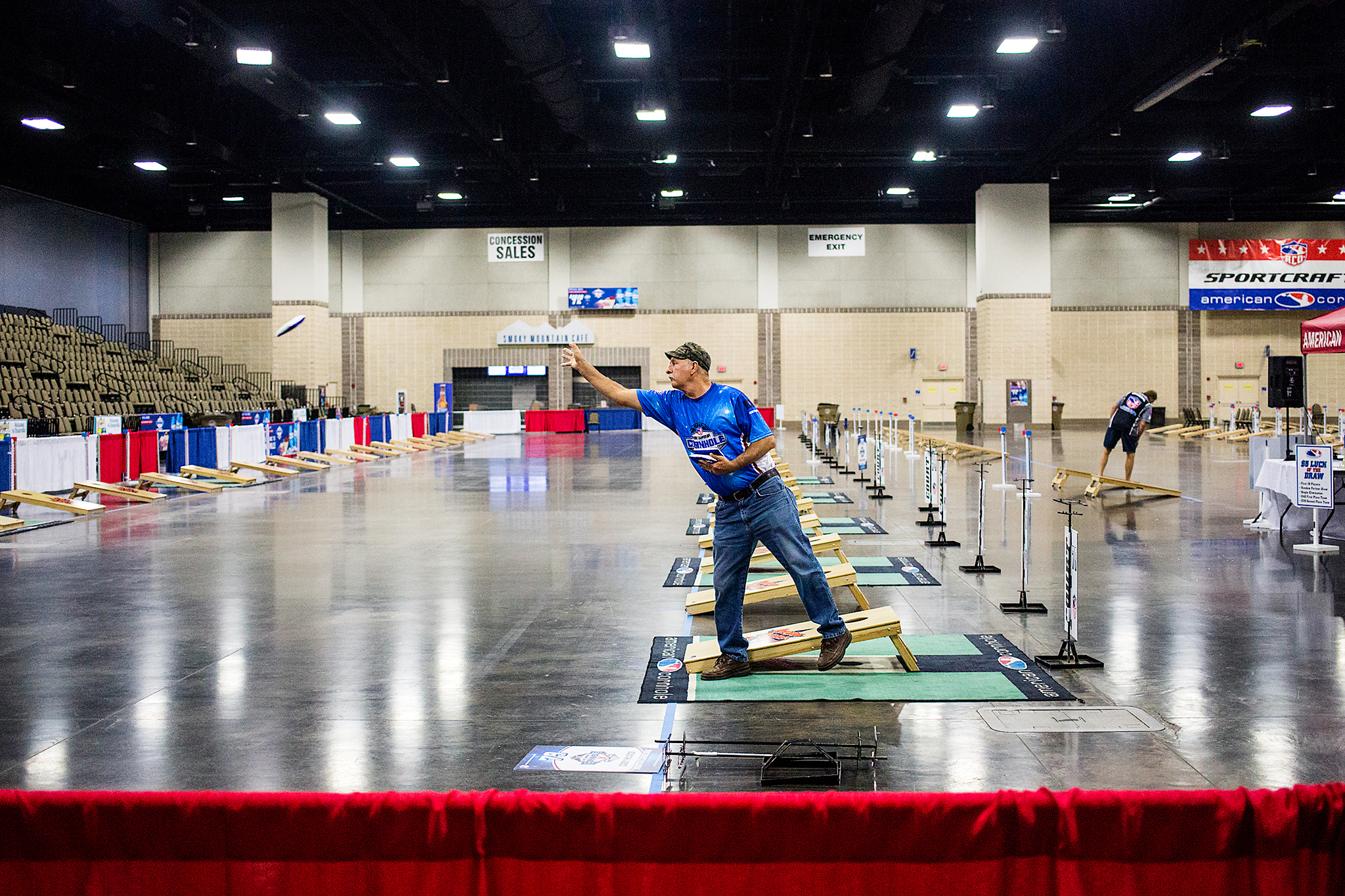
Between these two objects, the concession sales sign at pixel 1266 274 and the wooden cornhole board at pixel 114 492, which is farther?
the concession sales sign at pixel 1266 274

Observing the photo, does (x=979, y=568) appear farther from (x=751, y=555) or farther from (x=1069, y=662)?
(x=751, y=555)

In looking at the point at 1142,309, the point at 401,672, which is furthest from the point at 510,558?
the point at 1142,309

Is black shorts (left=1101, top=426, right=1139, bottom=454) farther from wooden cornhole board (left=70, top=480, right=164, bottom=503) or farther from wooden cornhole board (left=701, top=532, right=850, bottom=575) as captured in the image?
wooden cornhole board (left=70, top=480, right=164, bottom=503)

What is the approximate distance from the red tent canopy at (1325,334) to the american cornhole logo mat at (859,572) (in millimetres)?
6907

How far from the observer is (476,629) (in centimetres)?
771

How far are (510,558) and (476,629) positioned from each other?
352cm

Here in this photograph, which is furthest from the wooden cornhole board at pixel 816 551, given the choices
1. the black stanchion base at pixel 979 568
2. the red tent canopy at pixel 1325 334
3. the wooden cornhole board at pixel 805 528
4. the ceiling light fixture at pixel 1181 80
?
the ceiling light fixture at pixel 1181 80

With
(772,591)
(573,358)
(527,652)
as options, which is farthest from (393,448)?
(573,358)

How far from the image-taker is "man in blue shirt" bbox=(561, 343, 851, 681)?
5875 mm

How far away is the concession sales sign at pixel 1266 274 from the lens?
44.3 metres

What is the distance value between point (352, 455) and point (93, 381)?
31.3 feet

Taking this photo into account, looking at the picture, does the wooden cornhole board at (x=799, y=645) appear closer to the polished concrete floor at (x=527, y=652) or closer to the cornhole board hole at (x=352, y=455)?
the polished concrete floor at (x=527, y=652)

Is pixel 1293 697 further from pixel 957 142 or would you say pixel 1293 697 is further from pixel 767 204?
pixel 767 204

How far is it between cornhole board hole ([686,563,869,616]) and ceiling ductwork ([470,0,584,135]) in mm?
15038
